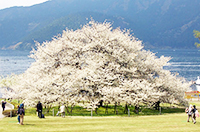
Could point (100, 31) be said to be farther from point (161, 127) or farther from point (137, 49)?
point (161, 127)

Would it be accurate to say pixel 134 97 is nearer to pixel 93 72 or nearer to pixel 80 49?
pixel 93 72

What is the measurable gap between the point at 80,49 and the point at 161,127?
25.0 metres

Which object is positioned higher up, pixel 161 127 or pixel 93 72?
pixel 93 72

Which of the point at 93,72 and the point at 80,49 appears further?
the point at 80,49

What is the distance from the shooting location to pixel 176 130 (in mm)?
26656

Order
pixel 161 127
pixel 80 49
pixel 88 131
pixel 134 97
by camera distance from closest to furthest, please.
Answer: pixel 88 131 < pixel 161 127 < pixel 134 97 < pixel 80 49

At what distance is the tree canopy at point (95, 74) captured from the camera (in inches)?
1750

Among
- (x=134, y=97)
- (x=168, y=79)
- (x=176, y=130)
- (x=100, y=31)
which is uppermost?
(x=100, y=31)

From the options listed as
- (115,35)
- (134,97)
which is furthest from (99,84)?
(115,35)

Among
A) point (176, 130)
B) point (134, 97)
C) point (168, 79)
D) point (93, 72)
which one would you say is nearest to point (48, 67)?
point (93, 72)

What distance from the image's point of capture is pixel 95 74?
4472 cm

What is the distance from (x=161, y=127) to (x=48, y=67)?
27050mm

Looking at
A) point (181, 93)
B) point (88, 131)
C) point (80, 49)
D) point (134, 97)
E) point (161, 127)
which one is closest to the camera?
point (88, 131)

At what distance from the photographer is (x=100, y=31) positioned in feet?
167
